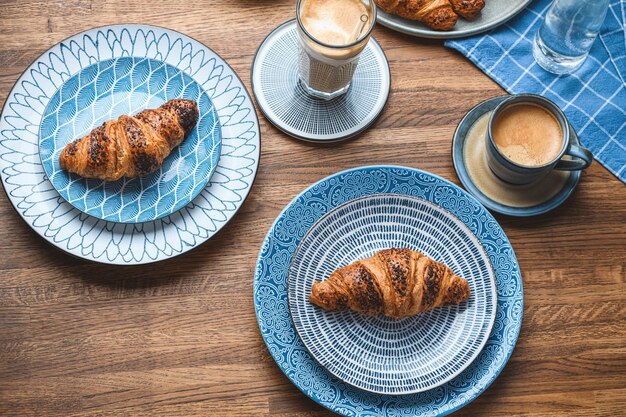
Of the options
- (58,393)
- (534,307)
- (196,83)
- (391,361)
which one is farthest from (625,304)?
(58,393)

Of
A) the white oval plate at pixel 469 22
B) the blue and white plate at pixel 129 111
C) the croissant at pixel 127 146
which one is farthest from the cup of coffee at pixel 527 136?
the croissant at pixel 127 146

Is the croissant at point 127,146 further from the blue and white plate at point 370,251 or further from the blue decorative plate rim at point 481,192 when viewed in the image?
the blue decorative plate rim at point 481,192

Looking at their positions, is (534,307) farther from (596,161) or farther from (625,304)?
(596,161)

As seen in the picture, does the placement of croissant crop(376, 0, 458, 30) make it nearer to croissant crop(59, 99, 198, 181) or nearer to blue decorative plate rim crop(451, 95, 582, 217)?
blue decorative plate rim crop(451, 95, 582, 217)

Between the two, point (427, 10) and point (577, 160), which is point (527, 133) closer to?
point (577, 160)

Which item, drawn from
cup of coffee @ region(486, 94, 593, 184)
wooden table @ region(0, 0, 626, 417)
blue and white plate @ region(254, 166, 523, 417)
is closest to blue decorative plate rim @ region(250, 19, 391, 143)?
wooden table @ region(0, 0, 626, 417)

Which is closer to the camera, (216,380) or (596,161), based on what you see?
(216,380)
